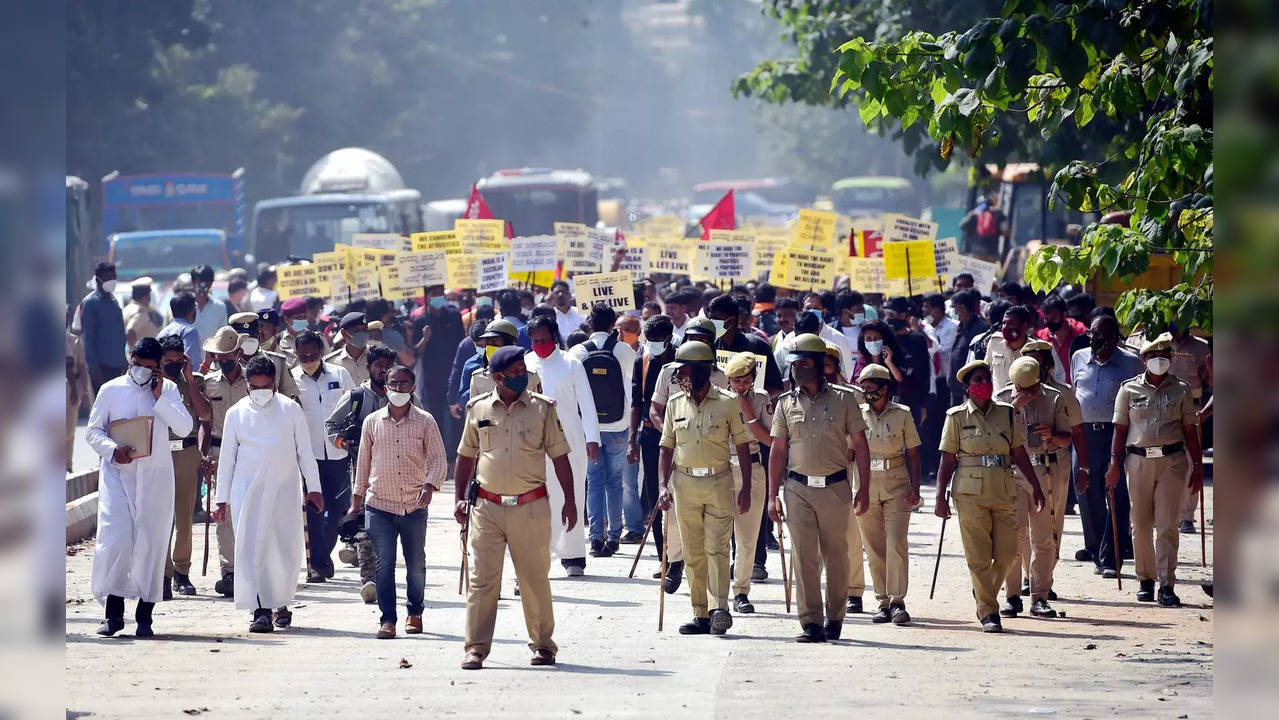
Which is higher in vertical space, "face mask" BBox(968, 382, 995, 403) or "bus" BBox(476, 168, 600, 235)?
"bus" BBox(476, 168, 600, 235)

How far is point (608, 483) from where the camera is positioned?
13.5m

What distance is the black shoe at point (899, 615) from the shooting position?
10617 millimetres

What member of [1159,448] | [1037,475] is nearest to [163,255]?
[1037,475]

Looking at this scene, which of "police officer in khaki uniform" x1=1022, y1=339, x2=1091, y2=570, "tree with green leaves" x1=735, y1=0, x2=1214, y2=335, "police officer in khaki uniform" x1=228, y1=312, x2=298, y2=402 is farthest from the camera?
"police officer in khaki uniform" x1=228, y1=312, x2=298, y2=402

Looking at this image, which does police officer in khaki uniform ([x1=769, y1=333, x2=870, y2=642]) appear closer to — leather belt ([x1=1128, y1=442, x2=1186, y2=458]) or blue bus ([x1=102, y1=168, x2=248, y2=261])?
leather belt ([x1=1128, y1=442, x2=1186, y2=458])

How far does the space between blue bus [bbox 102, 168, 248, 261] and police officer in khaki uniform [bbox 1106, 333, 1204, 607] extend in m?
31.7

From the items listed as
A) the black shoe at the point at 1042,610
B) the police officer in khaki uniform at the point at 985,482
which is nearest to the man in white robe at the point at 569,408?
the police officer in khaki uniform at the point at 985,482

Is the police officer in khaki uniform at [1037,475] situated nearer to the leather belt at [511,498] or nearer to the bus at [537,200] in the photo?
the leather belt at [511,498]

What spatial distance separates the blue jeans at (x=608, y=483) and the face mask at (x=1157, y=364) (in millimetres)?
4120

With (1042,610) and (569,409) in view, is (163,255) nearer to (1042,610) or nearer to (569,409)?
(569,409)

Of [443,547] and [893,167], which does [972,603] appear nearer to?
[443,547]

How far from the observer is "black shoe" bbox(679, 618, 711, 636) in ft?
33.0

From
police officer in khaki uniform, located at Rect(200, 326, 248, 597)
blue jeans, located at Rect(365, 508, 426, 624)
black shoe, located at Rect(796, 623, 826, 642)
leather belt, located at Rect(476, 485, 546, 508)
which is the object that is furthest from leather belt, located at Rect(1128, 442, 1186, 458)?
police officer in khaki uniform, located at Rect(200, 326, 248, 597)
